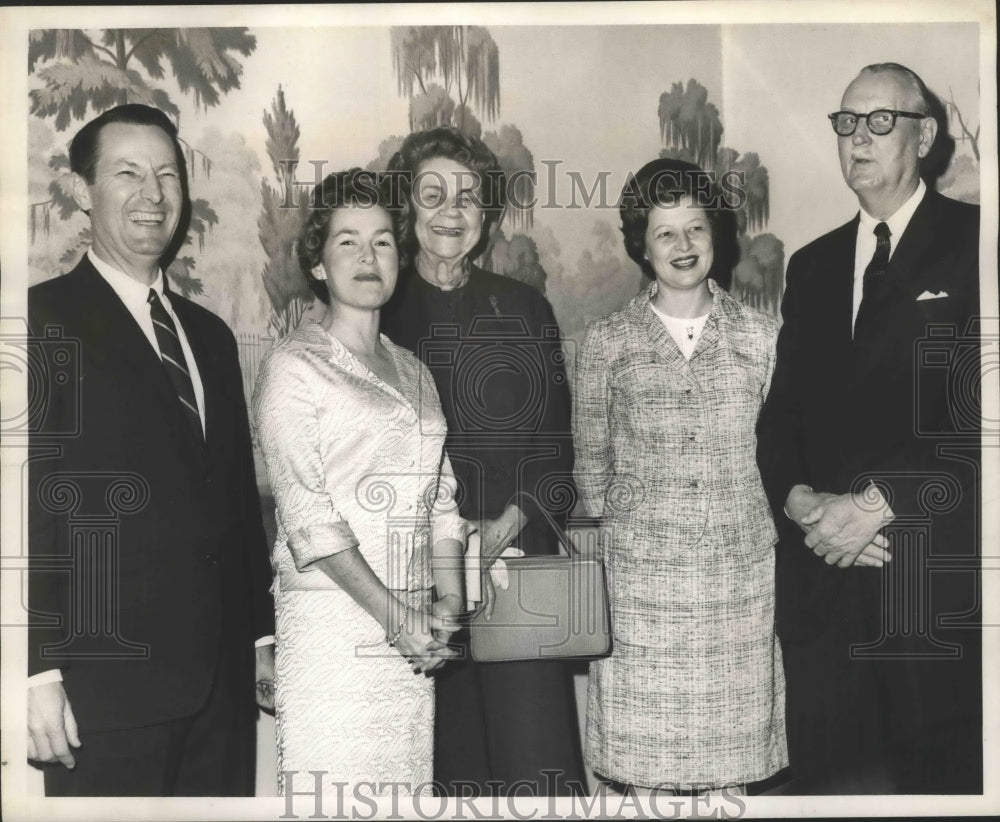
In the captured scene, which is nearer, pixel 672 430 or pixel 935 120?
pixel 672 430

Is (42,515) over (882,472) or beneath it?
beneath

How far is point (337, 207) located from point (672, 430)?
1030 mm

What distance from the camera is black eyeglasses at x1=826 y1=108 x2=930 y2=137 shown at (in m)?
2.72

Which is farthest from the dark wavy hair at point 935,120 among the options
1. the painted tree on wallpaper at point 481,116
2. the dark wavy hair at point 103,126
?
the dark wavy hair at point 103,126

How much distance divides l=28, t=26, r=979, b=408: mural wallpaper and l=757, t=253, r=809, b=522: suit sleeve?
9 centimetres

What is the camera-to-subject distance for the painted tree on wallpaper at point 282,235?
8.77ft

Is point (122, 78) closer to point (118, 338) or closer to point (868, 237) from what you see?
point (118, 338)

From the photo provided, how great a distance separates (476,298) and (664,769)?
131 centimetres

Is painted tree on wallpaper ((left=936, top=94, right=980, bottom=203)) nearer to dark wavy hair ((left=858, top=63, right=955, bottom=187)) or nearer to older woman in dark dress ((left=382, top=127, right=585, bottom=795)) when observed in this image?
dark wavy hair ((left=858, top=63, right=955, bottom=187))

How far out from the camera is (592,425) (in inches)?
105

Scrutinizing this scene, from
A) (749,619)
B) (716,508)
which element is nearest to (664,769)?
(749,619)

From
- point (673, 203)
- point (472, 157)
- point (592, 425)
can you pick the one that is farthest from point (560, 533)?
point (472, 157)

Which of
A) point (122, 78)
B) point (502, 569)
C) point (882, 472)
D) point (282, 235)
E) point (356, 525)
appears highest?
point (122, 78)

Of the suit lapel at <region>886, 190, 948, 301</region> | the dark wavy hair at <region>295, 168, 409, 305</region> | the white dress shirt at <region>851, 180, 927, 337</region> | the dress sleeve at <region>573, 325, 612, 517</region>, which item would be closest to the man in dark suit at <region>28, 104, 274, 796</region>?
the dark wavy hair at <region>295, 168, 409, 305</region>
